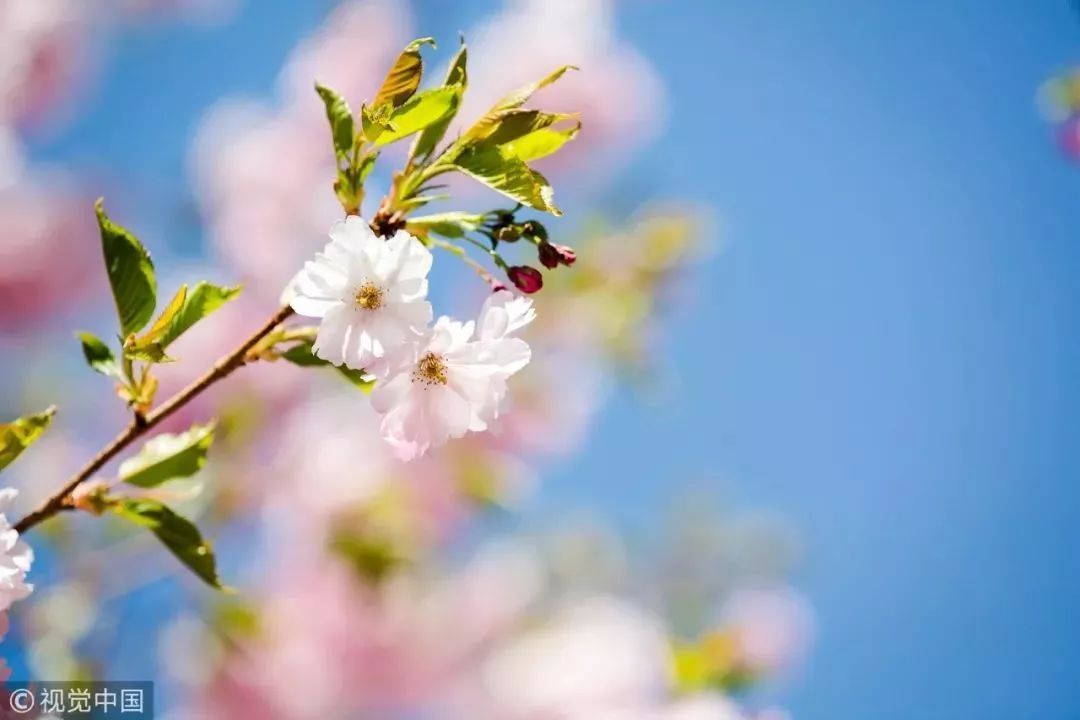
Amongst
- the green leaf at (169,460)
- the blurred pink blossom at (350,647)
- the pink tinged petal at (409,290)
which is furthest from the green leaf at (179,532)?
the blurred pink blossom at (350,647)

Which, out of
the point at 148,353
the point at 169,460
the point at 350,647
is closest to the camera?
the point at 148,353

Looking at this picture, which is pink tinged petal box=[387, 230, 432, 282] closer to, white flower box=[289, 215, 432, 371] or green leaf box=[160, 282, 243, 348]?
white flower box=[289, 215, 432, 371]

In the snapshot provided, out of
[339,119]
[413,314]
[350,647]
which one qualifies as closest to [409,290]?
[413,314]

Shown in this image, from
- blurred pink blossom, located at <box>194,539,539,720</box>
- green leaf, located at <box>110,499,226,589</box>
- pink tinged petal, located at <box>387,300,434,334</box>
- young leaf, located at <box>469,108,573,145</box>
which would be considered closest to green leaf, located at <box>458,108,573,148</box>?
young leaf, located at <box>469,108,573,145</box>

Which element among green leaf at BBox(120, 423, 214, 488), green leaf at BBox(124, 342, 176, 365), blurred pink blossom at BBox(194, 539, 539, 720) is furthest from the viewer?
blurred pink blossom at BBox(194, 539, 539, 720)

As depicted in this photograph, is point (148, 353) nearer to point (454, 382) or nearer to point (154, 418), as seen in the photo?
point (154, 418)

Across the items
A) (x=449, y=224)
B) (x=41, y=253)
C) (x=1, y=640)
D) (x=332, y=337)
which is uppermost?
(x=41, y=253)
